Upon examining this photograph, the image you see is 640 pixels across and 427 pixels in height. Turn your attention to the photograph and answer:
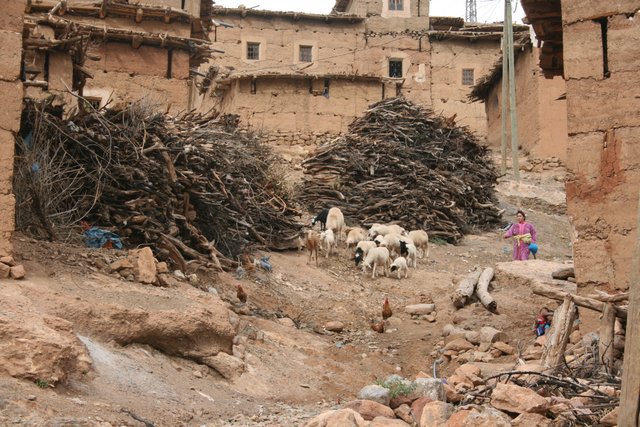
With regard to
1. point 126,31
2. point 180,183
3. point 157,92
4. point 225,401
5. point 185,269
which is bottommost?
point 225,401

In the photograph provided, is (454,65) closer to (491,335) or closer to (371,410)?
(491,335)

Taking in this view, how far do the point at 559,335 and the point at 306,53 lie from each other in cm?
3043

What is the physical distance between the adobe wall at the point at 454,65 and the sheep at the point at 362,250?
21.7 meters

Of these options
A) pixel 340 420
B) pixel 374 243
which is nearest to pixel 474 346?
pixel 340 420

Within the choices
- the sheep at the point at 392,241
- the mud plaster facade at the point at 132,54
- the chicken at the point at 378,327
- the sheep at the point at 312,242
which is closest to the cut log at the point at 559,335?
the chicken at the point at 378,327

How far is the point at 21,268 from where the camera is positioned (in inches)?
280

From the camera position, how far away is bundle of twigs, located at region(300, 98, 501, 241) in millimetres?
19297

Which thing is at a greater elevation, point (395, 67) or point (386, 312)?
point (395, 67)

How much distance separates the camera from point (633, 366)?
3.86 metres

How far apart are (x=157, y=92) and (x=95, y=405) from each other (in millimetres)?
13134

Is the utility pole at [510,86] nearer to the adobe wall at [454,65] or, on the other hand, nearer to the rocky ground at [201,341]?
the adobe wall at [454,65]

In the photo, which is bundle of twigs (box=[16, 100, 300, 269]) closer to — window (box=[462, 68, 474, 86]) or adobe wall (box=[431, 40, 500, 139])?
adobe wall (box=[431, 40, 500, 139])

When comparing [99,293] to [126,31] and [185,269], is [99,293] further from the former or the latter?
[126,31]

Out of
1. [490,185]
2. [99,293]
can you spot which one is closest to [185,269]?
[99,293]
